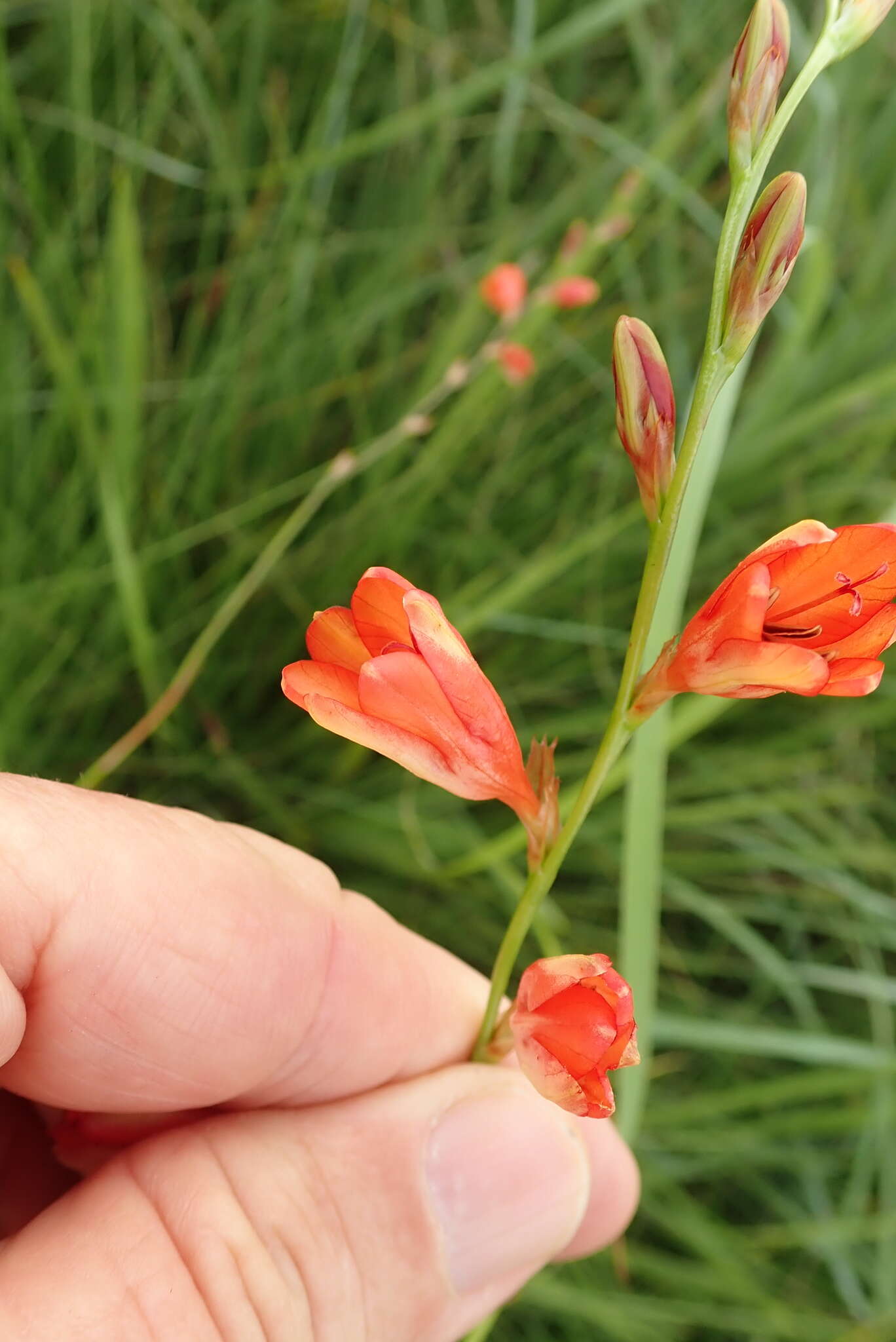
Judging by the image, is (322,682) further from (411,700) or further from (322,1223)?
(322,1223)

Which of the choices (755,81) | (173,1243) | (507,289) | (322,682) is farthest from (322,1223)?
(507,289)

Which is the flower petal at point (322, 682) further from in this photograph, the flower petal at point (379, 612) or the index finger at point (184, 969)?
the index finger at point (184, 969)

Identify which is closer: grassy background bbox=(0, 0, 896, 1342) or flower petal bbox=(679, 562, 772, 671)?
flower petal bbox=(679, 562, 772, 671)

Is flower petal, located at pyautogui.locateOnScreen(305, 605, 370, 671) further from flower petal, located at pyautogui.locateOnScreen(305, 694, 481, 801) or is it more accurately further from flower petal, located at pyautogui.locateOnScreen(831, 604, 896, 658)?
flower petal, located at pyautogui.locateOnScreen(831, 604, 896, 658)

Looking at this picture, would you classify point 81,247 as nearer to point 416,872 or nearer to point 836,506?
point 416,872

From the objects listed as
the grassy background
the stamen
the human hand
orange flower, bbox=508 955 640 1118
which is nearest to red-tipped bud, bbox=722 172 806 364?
the stamen
